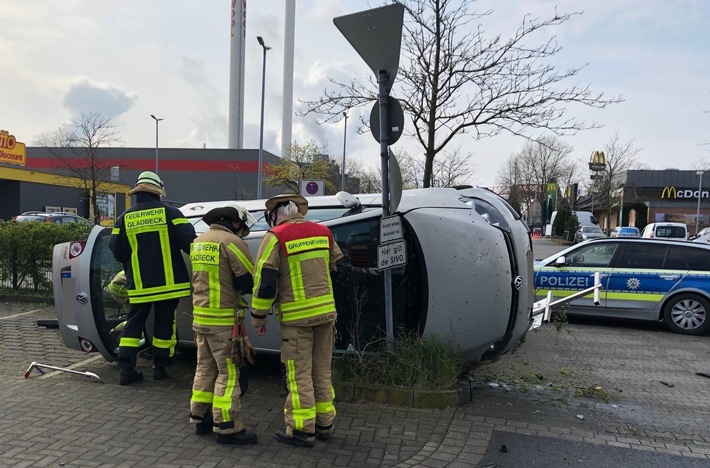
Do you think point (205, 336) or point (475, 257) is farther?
point (475, 257)

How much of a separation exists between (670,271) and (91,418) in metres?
8.47

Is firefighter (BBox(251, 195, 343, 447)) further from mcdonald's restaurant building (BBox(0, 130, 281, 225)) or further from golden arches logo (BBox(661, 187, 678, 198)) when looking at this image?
golden arches logo (BBox(661, 187, 678, 198))

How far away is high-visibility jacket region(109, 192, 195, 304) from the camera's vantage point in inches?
189

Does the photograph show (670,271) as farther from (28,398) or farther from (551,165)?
(551,165)

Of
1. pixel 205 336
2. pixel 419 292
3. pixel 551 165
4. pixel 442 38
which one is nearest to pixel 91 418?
pixel 205 336

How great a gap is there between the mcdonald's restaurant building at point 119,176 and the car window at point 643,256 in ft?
114

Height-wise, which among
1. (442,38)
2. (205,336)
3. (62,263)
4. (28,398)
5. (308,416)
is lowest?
(28,398)

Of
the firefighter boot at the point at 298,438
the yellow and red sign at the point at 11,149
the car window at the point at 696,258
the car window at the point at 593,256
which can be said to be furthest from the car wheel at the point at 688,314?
the yellow and red sign at the point at 11,149

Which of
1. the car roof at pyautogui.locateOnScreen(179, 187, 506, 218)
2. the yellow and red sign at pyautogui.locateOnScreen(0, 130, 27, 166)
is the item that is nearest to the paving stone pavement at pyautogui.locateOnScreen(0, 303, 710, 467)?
the car roof at pyautogui.locateOnScreen(179, 187, 506, 218)

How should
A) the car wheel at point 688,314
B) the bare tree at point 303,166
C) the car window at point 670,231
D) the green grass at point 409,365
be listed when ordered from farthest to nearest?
the bare tree at point 303,166 < the car window at point 670,231 < the car wheel at point 688,314 < the green grass at point 409,365

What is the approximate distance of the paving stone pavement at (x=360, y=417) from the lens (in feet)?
12.1

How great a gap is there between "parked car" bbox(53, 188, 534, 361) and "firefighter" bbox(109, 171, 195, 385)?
0.31 metres

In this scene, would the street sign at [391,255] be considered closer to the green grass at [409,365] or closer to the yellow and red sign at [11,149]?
the green grass at [409,365]

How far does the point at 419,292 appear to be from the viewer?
4.79 metres
